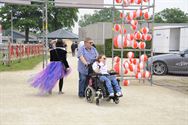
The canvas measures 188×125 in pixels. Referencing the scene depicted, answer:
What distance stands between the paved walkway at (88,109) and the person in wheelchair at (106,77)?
368mm

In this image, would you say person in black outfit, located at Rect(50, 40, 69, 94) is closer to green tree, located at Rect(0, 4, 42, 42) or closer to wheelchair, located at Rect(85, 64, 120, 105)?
wheelchair, located at Rect(85, 64, 120, 105)

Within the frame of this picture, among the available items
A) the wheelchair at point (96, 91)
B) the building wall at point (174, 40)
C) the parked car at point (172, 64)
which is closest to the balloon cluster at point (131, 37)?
the parked car at point (172, 64)

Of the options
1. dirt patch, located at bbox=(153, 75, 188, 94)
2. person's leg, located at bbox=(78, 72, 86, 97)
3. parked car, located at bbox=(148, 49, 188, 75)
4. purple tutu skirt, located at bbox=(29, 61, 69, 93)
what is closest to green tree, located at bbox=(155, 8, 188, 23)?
parked car, located at bbox=(148, 49, 188, 75)

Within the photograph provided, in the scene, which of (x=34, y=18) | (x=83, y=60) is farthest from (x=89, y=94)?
(x=34, y=18)

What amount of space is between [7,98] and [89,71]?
2.36 m

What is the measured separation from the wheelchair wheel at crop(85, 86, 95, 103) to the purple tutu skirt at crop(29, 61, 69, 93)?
134cm

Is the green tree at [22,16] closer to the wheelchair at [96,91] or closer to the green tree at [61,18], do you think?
the green tree at [61,18]

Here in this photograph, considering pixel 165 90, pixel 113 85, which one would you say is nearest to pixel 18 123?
pixel 113 85

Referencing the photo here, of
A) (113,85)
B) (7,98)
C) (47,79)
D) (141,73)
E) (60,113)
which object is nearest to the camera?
(60,113)

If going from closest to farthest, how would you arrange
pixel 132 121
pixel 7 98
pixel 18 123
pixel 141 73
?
pixel 18 123 → pixel 132 121 → pixel 7 98 → pixel 141 73

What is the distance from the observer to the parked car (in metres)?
19.2

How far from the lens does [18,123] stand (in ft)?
26.8

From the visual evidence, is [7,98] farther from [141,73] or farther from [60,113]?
[141,73]

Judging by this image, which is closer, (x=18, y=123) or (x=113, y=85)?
(x=18, y=123)
